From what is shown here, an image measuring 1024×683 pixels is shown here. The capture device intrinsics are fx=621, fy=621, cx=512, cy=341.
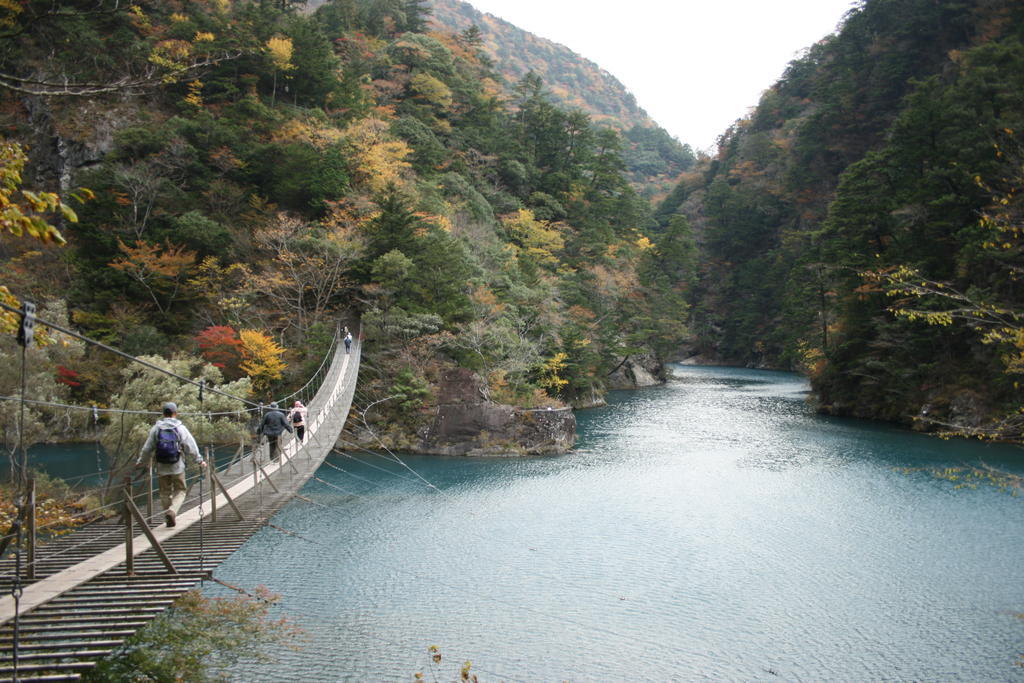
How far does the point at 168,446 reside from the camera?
4.66m

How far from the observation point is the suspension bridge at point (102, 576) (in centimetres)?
297

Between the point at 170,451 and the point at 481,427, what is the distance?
10.2m

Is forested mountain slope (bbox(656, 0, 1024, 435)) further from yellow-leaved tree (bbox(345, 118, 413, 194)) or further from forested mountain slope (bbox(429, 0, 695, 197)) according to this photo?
forested mountain slope (bbox(429, 0, 695, 197))

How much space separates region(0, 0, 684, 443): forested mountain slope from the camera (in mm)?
15078

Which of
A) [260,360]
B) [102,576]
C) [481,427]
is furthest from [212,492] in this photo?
[260,360]

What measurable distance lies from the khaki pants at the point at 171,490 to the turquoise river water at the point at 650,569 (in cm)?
173

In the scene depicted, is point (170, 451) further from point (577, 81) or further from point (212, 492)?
point (577, 81)

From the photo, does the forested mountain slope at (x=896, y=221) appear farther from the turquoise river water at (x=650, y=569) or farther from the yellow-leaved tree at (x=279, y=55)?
the yellow-leaved tree at (x=279, y=55)

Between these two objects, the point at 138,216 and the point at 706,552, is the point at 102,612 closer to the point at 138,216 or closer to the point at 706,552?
the point at 706,552

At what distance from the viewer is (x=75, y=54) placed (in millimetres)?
18766

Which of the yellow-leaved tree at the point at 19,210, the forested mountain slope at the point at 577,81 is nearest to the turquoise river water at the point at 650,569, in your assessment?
the yellow-leaved tree at the point at 19,210

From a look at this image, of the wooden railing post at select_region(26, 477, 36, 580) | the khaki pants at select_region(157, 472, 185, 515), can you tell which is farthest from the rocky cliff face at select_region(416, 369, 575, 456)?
the wooden railing post at select_region(26, 477, 36, 580)

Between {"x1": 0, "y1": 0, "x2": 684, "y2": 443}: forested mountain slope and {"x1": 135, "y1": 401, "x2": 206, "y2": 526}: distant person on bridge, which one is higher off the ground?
{"x1": 0, "y1": 0, "x2": 684, "y2": 443}: forested mountain slope

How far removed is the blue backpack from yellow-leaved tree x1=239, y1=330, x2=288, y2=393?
31.5ft
